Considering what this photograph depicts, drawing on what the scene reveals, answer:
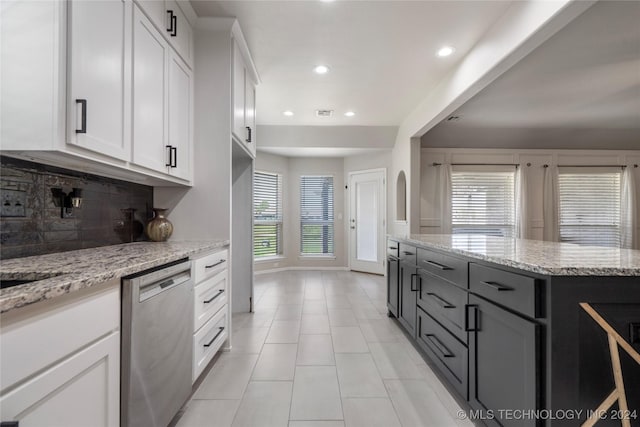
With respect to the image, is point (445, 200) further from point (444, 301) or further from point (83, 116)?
point (83, 116)

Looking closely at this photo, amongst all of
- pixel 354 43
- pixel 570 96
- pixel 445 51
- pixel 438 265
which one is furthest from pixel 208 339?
pixel 570 96

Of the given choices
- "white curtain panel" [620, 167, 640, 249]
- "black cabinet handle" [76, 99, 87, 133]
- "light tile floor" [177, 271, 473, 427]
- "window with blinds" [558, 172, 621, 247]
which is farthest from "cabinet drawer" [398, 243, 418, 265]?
"white curtain panel" [620, 167, 640, 249]

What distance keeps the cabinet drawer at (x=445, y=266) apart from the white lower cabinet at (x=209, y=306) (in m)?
1.53

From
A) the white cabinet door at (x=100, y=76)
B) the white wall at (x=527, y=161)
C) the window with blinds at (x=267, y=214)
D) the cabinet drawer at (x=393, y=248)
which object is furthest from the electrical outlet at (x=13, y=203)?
the white wall at (x=527, y=161)

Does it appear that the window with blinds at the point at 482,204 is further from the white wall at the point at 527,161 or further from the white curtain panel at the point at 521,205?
the white wall at the point at 527,161

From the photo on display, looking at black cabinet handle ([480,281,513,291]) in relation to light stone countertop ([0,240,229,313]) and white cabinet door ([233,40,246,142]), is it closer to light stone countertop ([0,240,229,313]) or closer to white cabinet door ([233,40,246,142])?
light stone countertop ([0,240,229,313])

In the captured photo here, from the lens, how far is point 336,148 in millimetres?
5535

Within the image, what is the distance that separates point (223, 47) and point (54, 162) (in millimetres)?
1595

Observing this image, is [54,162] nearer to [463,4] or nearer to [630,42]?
[463,4]

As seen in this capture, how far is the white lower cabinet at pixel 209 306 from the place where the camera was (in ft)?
6.09

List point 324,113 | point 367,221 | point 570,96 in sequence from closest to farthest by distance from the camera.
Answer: point 570,96
point 324,113
point 367,221

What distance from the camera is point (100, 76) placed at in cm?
138

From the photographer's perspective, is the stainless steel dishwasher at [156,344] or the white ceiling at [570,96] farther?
the white ceiling at [570,96]

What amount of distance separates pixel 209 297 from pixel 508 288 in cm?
175
